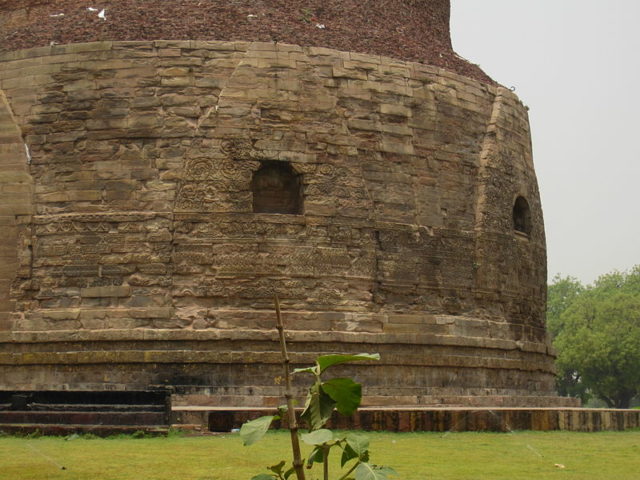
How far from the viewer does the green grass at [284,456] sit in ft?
23.0

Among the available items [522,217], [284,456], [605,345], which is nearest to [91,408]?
[284,456]

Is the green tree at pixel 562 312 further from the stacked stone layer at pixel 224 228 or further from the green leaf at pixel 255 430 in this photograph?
the green leaf at pixel 255 430

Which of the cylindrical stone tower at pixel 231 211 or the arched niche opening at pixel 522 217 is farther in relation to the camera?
the arched niche opening at pixel 522 217

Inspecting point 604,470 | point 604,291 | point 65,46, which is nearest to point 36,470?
point 604,470

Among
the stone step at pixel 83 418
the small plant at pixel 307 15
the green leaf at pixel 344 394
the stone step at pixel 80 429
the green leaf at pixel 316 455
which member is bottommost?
the green leaf at pixel 316 455

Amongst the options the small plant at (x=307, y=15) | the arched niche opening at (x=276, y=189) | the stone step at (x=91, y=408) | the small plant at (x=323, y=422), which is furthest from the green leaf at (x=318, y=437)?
the small plant at (x=307, y=15)

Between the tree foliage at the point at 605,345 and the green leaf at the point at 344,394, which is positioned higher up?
the tree foliage at the point at 605,345

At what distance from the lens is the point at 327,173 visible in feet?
48.9

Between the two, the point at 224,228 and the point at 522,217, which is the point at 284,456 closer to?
the point at 224,228

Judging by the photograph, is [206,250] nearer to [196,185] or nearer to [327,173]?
[196,185]

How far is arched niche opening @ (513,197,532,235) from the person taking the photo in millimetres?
17797

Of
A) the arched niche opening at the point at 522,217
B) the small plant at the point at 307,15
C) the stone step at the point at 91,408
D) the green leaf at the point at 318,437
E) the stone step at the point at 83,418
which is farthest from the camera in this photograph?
the arched niche opening at the point at 522,217

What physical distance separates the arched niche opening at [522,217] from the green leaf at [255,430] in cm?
1420

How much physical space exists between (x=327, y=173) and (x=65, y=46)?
159 inches
